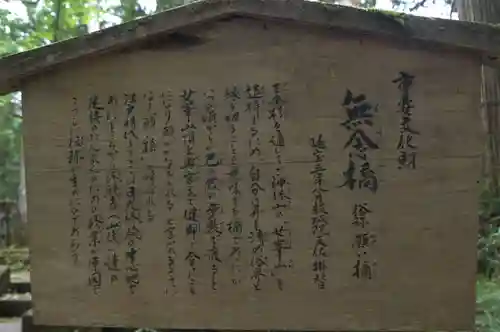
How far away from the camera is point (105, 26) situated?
108 inches

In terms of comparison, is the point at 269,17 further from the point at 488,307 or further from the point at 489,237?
the point at 489,237

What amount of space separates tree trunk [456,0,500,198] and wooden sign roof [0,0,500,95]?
3340 mm

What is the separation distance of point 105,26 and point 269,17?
1.19 meters

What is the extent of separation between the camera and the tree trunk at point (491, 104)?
491cm

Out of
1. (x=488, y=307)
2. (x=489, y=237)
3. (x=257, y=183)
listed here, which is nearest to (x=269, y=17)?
(x=257, y=183)

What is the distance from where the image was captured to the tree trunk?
16.1ft

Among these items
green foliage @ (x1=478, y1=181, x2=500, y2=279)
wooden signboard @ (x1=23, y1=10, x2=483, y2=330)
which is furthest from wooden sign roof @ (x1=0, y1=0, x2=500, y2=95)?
green foliage @ (x1=478, y1=181, x2=500, y2=279)

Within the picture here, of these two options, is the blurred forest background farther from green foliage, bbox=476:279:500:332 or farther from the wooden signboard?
the wooden signboard

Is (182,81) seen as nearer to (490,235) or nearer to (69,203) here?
(69,203)

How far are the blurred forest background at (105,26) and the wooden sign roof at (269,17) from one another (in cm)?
78

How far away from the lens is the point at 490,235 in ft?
13.7

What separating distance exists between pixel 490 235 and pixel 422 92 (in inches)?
108

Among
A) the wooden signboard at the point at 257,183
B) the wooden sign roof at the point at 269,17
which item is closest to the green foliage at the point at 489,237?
the wooden signboard at the point at 257,183

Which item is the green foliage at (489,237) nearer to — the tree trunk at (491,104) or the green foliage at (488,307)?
the tree trunk at (491,104)
